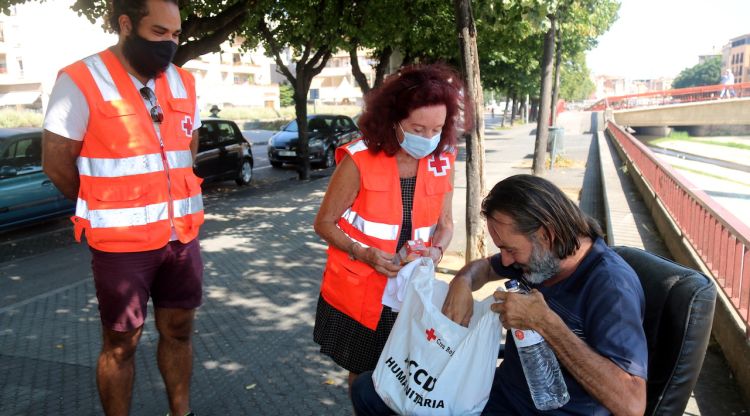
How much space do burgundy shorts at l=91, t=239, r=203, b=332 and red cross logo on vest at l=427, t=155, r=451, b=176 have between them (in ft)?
3.94

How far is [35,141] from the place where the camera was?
8930 millimetres

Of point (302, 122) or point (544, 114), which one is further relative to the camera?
point (302, 122)

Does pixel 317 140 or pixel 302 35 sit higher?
pixel 302 35

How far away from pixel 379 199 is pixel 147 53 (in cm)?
120

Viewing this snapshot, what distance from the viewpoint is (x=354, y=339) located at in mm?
2584

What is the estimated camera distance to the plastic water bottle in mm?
1821

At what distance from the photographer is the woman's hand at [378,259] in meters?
2.38

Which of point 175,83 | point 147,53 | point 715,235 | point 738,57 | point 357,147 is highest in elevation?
point 738,57

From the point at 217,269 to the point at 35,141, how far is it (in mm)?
4469

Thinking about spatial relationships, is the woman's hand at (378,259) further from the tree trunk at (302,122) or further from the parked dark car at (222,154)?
the tree trunk at (302,122)

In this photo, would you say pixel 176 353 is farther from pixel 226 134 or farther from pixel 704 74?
pixel 704 74

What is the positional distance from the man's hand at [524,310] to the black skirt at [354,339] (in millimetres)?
789

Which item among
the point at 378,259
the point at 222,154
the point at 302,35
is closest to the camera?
the point at 378,259

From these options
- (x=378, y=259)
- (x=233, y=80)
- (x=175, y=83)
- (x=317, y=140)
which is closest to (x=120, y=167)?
(x=175, y=83)
